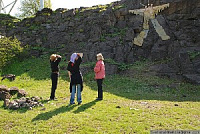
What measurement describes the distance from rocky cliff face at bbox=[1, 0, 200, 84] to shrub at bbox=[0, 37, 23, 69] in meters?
2.46

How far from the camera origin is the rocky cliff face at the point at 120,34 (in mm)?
12711

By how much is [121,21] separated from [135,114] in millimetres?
11644

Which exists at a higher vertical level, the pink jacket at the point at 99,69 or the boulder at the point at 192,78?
the pink jacket at the point at 99,69

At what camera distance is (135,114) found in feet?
19.0

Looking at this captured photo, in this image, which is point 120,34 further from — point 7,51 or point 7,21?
point 7,21

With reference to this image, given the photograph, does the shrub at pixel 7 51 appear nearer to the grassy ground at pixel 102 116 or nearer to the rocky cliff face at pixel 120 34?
the rocky cliff face at pixel 120 34

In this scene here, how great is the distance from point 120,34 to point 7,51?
824 cm

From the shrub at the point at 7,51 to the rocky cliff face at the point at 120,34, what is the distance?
246 centimetres

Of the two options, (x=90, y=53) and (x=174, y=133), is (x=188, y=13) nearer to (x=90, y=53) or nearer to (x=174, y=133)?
(x=90, y=53)

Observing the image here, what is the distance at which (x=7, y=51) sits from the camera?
45.7 feet

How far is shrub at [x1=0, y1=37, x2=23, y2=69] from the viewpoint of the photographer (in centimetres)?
1346

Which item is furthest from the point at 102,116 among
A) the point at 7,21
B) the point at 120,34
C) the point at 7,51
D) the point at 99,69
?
the point at 7,21

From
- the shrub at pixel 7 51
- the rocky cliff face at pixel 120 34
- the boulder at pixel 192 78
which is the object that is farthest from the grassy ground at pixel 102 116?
the shrub at pixel 7 51

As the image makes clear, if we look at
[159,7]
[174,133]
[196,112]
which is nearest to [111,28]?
[159,7]
